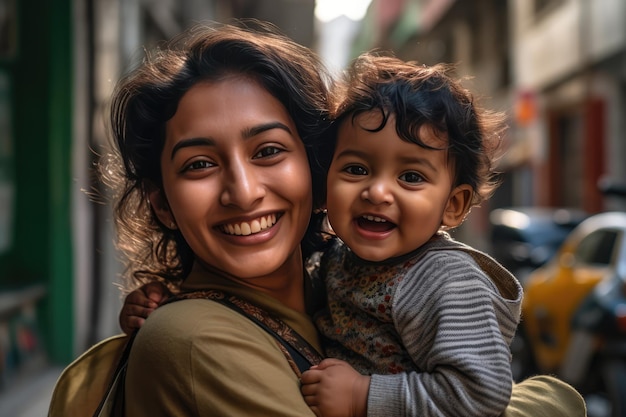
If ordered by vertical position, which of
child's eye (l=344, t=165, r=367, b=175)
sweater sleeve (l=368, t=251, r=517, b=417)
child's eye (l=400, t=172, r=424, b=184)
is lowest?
sweater sleeve (l=368, t=251, r=517, b=417)

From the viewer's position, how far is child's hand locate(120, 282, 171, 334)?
2.17 m

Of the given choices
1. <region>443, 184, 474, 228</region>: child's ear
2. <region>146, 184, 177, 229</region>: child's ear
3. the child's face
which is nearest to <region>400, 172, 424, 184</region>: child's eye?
the child's face

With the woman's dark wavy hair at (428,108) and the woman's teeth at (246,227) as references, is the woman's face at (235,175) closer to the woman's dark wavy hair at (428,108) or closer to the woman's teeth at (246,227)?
the woman's teeth at (246,227)

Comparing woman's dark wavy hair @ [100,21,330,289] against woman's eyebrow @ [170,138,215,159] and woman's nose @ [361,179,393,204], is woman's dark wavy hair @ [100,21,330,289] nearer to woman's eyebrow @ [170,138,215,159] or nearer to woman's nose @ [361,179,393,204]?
woman's eyebrow @ [170,138,215,159]

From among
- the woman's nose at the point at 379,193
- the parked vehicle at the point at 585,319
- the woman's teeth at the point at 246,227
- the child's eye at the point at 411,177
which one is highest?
the child's eye at the point at 411,177

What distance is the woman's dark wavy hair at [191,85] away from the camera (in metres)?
2.00

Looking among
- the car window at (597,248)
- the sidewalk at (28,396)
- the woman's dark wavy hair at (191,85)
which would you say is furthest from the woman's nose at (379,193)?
the car window at (597,248)

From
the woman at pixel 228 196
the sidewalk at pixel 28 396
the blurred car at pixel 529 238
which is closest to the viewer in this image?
the woman at pixel 228 196

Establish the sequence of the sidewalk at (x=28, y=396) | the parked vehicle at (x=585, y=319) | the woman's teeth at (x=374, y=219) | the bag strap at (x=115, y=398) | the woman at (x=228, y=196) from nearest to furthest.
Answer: the woman at (x=228, y=196)
the bag strap at (x=115, y=398)
the woman's teeth at (x=374, y=219)
the sidewalk at (x=28, y=396)
the parked vehicle at (x=585, y=319)

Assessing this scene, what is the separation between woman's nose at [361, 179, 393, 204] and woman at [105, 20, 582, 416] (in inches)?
6.5

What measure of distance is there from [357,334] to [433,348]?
0.78 ft

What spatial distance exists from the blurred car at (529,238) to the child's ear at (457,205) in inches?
243

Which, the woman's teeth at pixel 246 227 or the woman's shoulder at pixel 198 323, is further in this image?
the woman's teeth at pixel 246 227

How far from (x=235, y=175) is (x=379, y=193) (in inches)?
11.7
